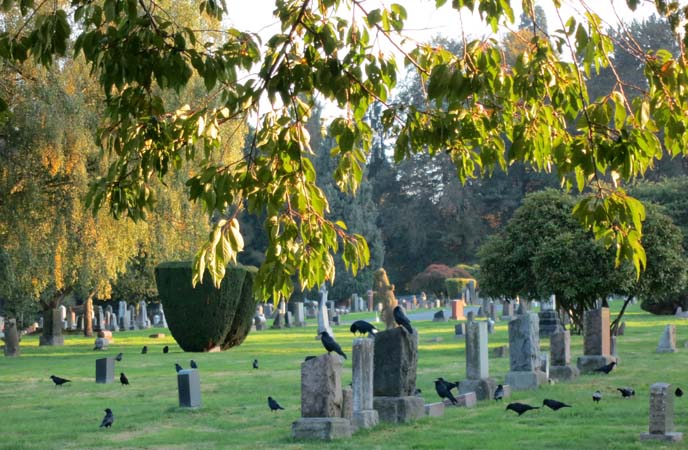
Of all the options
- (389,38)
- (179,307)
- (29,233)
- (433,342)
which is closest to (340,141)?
(389,38)

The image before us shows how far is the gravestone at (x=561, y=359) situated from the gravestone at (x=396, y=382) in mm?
6120

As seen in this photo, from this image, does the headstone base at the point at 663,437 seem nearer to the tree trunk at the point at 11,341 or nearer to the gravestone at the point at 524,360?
the gravestone at the point at 524,360

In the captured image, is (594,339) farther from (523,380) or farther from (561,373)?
(523,380)

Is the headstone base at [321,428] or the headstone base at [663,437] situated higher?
the headstone base at [321,428]

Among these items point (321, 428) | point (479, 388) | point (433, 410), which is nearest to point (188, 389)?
point (433, 410)

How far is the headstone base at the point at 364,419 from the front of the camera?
45.7 feet

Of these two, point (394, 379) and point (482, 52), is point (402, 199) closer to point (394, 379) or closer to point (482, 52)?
point (394, 379)

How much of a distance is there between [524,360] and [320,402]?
23.0 ft

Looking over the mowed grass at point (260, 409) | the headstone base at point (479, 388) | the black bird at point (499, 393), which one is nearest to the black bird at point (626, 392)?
the mowed grass at point (260, 409)

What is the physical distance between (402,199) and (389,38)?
77.2 m

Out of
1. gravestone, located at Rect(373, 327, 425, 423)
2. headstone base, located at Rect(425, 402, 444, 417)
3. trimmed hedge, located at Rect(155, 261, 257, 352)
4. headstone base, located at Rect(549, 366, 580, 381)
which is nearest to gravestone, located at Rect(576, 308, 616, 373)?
headstone base, located at Rect(549, 366, 580, 381)

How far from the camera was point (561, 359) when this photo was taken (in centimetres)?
2103

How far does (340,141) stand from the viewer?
6953 mm

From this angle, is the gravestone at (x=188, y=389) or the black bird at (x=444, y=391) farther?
the gravestone at (x=188, y=389)
